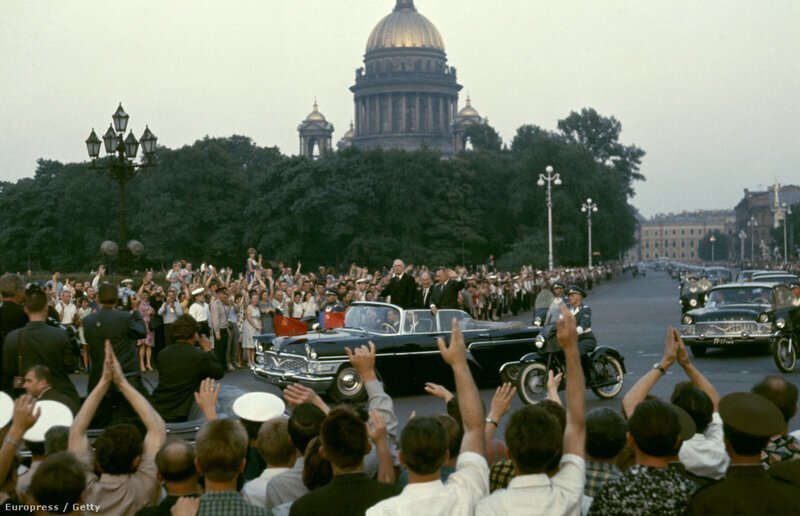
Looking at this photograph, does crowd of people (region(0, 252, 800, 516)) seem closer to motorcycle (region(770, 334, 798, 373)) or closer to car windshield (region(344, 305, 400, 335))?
car windshield (region(344, 305, 400, 335))

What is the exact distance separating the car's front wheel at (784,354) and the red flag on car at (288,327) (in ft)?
26.9

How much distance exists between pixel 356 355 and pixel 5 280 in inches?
182

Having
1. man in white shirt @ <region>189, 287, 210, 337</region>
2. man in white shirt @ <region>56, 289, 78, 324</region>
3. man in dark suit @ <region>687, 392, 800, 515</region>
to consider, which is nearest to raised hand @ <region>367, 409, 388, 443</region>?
man in dark suit @ <region>687, 392, 800, 515</region>

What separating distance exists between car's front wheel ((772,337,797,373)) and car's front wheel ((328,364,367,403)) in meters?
7.67

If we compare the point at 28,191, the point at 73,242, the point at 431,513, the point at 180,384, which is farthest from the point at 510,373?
the point at 28,191

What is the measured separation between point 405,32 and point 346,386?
149056 mm

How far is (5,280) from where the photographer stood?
9.27m

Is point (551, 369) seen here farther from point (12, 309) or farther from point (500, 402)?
point (500, 402)

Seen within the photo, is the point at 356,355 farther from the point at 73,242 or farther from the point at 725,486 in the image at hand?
the point at 73,242

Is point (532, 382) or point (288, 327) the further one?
point (288, 327)

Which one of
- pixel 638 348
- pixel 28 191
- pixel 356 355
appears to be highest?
pixel 28 191

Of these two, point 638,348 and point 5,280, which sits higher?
point 5,280

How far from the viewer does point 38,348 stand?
344 inches

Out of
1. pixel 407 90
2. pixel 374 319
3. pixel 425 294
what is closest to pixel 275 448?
pixel 374 319
